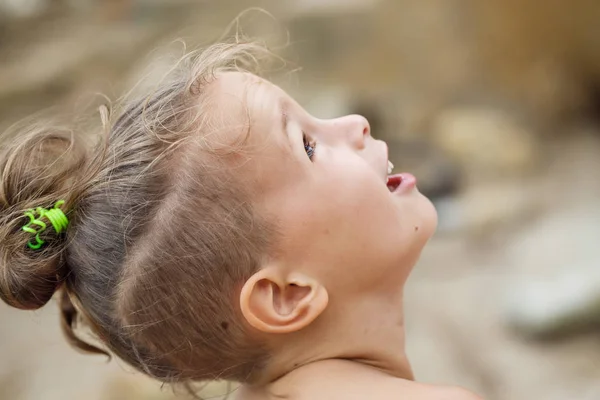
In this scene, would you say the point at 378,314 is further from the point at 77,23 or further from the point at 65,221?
the point at 77,23

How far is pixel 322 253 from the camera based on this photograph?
1.05 metres

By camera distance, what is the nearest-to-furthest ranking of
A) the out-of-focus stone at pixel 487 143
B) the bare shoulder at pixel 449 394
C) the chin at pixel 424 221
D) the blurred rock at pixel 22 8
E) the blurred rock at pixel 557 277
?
the bare shoulder at pixel 449 394 < the chin at pixel 424 221 < the blurred rock at pixel 557 277 < the blurred rock at pixel 22 8 < the out-of-focus stone at pixel 487 143

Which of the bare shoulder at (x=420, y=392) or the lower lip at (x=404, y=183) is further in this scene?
the lower lip at (x=404, y=183)

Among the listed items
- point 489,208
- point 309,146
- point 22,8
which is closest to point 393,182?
point 309,146

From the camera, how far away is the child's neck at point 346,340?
42.7 inches

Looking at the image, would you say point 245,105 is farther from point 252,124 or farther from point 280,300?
point 280,300

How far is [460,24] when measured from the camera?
3789mm

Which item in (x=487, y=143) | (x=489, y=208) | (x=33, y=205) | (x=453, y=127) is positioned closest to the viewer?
(x=33, y=205)

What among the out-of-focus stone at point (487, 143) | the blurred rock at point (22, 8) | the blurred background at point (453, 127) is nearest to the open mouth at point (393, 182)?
the blurred background at point (453, 127)

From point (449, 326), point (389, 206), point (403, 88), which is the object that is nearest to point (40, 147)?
point (389, 206)

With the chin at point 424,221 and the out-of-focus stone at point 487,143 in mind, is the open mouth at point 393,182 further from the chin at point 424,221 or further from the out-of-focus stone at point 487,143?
the out-of-focus stone at point 487,143

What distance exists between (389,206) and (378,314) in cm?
15

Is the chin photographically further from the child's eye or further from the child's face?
the child's eye

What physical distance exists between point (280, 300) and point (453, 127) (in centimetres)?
274
